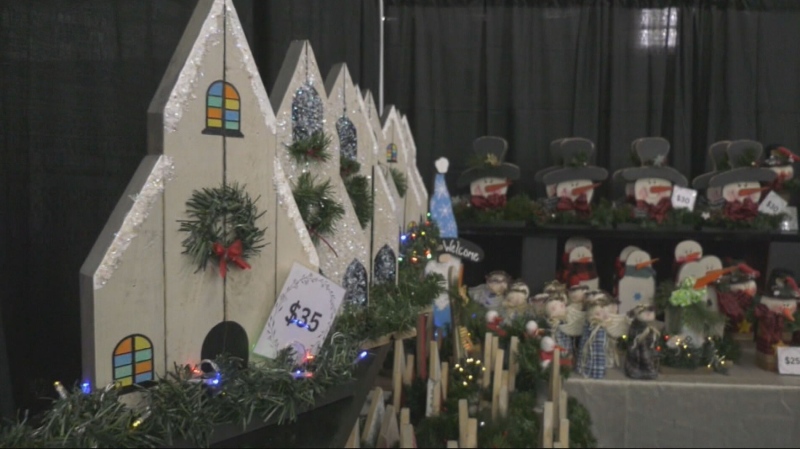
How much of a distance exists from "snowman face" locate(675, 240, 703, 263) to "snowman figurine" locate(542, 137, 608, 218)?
0.34 meters

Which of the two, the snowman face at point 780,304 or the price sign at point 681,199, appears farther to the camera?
the price sign at point 681,199

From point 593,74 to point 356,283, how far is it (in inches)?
67.9

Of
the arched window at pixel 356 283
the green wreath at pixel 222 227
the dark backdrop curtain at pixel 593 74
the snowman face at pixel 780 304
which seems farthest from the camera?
the dark backdrop curtain at pixel 593 74

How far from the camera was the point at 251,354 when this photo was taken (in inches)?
45.6

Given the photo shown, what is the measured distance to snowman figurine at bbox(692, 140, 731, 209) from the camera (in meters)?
2.42

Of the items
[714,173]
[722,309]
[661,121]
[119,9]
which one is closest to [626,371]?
[722,309]

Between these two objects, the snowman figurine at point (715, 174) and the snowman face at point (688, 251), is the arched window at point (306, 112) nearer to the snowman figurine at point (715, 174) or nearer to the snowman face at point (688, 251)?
the snowman face at point (688, 251)

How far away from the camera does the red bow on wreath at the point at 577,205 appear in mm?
2451

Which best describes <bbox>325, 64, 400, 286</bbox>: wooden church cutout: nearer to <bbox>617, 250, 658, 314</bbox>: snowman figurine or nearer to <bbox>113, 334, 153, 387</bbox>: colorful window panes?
<bbox>113, 334, 153, 387</bbox>: colorful window panes

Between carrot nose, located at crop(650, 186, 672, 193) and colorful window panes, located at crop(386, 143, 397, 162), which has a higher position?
colorful window panes, located at crop(386, 143, 397, 162)

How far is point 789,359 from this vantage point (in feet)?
6.12

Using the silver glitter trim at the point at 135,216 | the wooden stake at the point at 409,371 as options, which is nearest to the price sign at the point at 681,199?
the wooden stake at the point at 409,371

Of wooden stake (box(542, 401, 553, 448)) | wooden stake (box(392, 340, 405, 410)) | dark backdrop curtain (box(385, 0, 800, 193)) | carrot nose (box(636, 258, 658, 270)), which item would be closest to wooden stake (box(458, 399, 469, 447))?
wooden stake (box(542, 401, 553, 448))

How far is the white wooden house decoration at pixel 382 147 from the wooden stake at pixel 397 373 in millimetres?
488
